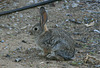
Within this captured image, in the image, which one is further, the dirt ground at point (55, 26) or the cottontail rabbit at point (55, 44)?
the cottontail rabbit at point (55, 44)

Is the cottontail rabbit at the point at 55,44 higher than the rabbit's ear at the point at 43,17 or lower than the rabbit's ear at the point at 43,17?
lower

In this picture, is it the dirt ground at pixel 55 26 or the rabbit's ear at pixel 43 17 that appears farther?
the rabbit's ear at pixel 43 17

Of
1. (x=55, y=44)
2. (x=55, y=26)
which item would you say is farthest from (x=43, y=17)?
(x=55, y=26)

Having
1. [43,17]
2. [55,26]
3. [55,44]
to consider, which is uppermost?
[43,17]

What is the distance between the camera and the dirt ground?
4676mm

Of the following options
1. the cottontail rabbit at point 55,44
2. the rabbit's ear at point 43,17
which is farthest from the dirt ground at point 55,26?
the rabbit's ear at point 43,17

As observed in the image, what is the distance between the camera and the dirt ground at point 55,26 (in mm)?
4676

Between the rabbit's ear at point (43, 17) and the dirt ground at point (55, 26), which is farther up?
the rabbit's ear at point (43, 17)

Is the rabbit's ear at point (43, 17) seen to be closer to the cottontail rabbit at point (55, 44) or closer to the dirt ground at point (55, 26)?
the cottontail rabbit at point (55, 44)

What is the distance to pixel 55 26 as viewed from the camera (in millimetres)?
7277

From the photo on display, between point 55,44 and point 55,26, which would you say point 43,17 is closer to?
point 55,44

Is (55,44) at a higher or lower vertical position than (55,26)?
higher

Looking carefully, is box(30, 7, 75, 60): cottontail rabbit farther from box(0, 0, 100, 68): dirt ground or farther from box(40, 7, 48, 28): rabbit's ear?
box(0, 0, 100, 68): dirt ground

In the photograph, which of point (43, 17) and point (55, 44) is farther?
point (43, 17)
